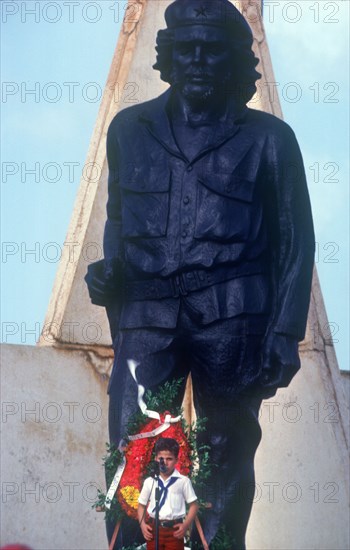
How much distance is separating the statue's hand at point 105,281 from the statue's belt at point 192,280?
14cm

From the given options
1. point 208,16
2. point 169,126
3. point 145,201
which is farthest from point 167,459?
point 208,16

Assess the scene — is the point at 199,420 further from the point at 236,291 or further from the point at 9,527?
the point at 9,527

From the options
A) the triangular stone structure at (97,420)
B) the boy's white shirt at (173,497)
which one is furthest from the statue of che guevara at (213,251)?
the triangular stone structure at (97,420)

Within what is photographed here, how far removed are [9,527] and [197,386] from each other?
10.0ft

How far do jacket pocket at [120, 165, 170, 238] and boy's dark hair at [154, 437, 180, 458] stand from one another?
978 millimetres

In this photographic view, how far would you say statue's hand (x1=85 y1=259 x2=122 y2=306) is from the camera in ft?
20.1

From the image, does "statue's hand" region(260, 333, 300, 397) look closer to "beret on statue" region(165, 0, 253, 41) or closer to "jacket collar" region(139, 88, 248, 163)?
"jacket collar" region(139, 88, 248, 163)

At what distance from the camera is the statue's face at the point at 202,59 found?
242 inches

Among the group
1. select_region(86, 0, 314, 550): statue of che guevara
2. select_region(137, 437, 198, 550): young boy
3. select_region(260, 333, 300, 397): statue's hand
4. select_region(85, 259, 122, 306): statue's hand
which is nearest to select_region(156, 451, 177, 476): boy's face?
select_region(137, 437, 198, 550): young boy

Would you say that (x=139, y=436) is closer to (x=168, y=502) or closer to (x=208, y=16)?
(x=168, y=502)

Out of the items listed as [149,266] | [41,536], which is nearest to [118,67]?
[41,536]

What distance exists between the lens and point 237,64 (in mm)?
6281

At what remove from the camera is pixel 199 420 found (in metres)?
5.77

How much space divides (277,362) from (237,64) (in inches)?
52.8
